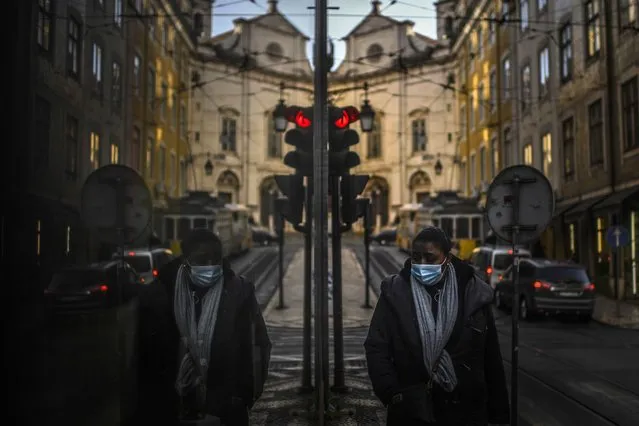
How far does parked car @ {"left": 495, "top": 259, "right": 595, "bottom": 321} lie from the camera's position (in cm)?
1473

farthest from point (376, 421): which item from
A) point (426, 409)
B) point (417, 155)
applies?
point (417, 155)

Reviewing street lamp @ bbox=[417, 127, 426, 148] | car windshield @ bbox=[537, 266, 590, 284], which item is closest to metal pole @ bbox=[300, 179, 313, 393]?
car windshield @ bbox=[537, 266, 590, 284]

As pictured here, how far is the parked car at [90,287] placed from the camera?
11.5ft

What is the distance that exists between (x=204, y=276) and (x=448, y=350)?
56.1 inches

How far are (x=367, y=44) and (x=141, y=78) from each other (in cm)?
913

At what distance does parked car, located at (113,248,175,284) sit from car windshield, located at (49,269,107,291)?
0.41m

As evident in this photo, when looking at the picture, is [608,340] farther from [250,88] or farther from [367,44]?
[250,88]

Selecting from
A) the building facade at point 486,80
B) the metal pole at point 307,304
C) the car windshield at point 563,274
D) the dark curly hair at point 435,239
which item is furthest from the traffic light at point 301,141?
the car windshield at point 563,274

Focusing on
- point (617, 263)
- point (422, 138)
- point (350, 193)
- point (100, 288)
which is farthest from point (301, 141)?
point (422, 138)

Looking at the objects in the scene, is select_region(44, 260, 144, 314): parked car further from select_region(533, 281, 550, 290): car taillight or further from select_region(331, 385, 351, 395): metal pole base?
select_region(533, 281, 550, 290): car taillight

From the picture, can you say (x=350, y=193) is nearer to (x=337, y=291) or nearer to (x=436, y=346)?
(x=337, y=291)

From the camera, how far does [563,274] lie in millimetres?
15023

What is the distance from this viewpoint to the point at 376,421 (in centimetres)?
615

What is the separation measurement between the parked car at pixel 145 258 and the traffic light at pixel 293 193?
5.87 feet
